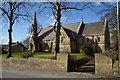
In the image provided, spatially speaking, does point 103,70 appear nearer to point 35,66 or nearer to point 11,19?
point 35,66

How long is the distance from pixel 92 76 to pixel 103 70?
0.87m

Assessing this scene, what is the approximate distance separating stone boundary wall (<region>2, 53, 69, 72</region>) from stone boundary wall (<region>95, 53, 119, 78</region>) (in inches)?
96.0

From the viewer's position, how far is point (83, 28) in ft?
135

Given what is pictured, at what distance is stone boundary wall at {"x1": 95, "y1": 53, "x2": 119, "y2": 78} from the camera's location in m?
7.45

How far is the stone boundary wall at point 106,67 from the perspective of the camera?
24.4 ft

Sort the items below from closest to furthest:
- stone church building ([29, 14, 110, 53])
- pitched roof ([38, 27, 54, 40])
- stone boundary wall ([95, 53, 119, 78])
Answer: stone boundary wall ([95, 53, 119, 78]), stone church building ([29, 14, 110, 53]), pitched roof ([38, 27, 54, 40])

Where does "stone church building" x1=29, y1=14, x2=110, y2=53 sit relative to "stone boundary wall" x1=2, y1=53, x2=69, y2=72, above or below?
above

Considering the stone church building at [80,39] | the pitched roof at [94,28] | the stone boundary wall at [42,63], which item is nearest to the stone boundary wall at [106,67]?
the stone boundary wall at [42,63]

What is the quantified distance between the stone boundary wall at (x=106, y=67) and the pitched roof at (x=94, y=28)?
29441mm

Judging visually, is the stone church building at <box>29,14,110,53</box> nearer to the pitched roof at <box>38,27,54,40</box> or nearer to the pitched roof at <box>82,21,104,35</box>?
the pitched roof at <box>82,21,104,35</box>

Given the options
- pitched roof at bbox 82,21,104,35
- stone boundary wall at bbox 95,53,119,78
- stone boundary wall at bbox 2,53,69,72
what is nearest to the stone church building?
pitched roof at bbox 82,21,104,35

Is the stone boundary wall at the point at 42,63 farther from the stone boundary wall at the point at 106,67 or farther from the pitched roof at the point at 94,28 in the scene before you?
the pitched roof at the point at 94,28

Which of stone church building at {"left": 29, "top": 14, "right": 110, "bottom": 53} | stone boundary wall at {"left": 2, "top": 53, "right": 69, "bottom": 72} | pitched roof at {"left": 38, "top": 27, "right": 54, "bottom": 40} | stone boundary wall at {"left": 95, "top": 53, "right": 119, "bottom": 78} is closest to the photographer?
stone boundary wall at {"left": 95, "top": 53, "right": 119, "bottom": 78}

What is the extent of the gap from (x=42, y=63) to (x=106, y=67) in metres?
5.47
